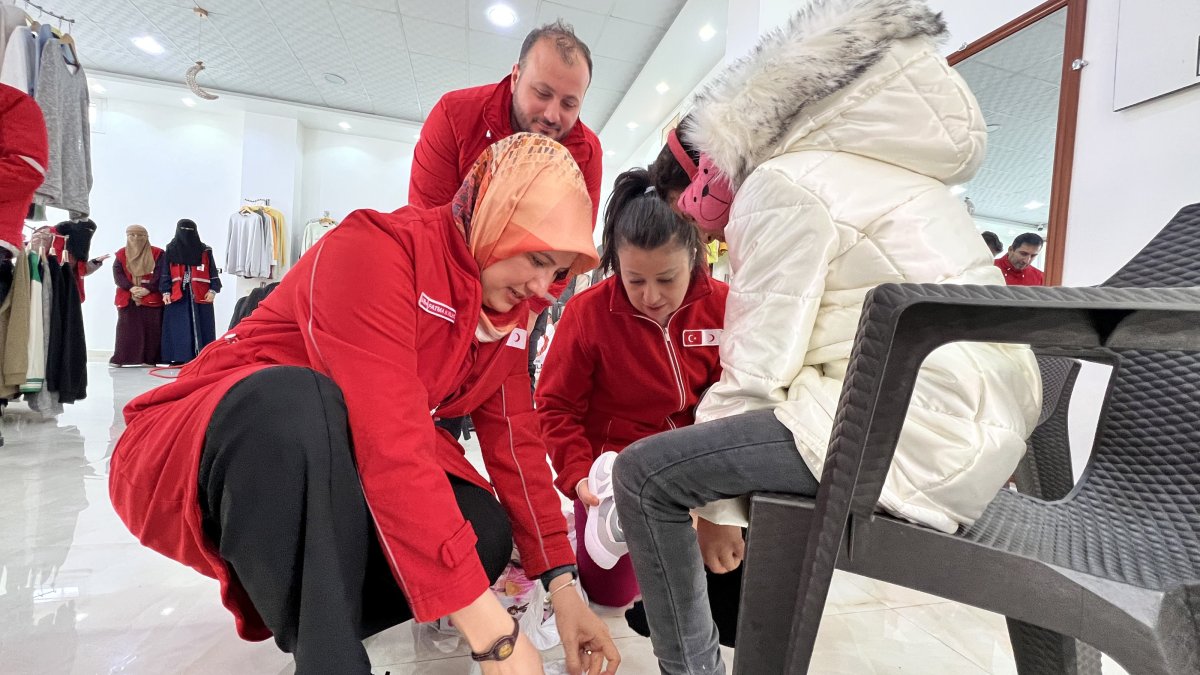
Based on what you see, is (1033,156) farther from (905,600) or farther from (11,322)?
(11,322)

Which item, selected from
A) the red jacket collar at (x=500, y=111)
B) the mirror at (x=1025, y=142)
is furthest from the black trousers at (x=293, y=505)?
the mirror at (x=1025, y=142)

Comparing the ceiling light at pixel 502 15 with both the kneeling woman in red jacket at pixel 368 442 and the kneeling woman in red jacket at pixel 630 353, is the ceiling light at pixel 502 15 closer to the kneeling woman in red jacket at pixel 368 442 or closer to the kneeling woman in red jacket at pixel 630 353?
the kneeling woman in red jacket at pixel 630 353

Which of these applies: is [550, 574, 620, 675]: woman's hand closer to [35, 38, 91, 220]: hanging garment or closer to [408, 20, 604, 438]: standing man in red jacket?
[408, 20, 604, 438]: standing man in red jacket

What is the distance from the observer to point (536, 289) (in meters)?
0.78

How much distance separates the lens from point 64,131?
2.21 meters

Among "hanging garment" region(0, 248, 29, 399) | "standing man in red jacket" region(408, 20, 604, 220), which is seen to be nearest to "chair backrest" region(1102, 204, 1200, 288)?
"standing man in red jacket" region(408, 20, 604, 220)

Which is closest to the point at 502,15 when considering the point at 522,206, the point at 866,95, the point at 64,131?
the point at 64,131

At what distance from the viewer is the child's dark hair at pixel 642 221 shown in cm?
99

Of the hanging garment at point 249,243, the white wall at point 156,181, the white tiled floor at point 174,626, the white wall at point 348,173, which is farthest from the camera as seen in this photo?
the white wall at point 348,173

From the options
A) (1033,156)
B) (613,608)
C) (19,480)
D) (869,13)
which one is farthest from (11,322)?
(1033,156)

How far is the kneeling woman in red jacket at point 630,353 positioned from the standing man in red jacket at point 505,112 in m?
0.39

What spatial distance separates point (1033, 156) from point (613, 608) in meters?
1.93

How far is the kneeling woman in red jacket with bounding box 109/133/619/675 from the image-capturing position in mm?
573

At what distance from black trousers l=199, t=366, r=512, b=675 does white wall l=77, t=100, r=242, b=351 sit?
23.7ft
